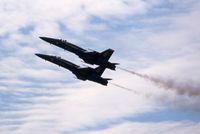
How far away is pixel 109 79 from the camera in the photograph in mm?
152500

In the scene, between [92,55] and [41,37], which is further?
[41,37]

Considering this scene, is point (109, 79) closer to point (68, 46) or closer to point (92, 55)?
point (92, 55)

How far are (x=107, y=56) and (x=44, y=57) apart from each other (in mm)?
28700

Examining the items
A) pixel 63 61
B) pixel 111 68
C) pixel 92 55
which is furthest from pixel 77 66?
pixel 111 68

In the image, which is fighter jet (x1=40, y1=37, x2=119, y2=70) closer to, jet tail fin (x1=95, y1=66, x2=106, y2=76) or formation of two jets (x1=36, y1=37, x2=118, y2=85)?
formation of two jets (x1=36, y1=37, x2=118, y2=85)

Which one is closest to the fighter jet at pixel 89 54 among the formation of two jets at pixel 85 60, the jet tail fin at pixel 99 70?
the formation of two jets at pixel 85 60

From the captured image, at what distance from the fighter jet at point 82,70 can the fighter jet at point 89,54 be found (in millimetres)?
5733

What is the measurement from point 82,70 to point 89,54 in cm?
1123

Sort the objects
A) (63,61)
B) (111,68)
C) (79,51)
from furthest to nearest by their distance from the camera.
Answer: (63,61)
(79,51)
(111,68)

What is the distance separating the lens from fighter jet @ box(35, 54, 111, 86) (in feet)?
517

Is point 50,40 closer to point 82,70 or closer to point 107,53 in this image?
point 82,70

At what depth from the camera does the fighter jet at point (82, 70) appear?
6208 inches

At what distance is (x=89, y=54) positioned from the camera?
159m

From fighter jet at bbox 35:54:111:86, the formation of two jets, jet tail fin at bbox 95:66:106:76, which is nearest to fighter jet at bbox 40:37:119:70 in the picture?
the formation of two jets
